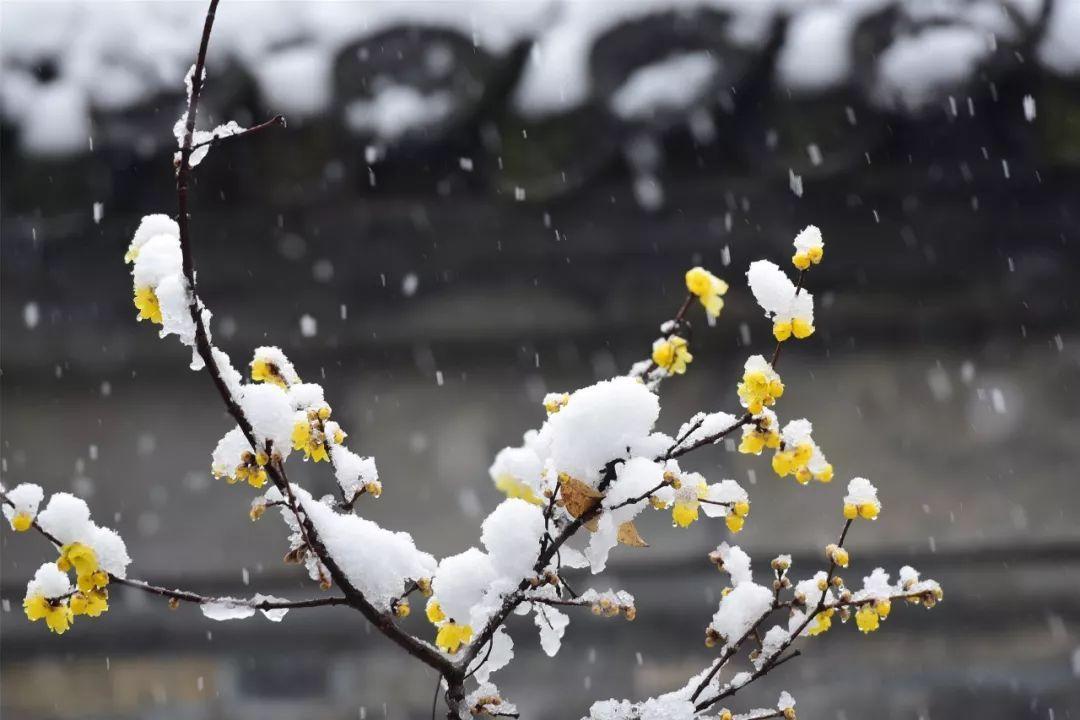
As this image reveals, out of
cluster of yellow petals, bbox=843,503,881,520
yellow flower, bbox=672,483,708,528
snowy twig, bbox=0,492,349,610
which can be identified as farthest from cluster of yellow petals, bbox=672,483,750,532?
snowy twig, bbox=0,492,349,610

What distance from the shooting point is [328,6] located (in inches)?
78.4

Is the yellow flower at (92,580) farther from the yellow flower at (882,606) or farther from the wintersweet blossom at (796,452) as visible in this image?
the yellow flower at (882,606)

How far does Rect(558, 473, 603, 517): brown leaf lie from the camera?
0.89 m

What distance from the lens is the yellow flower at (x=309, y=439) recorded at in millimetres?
883

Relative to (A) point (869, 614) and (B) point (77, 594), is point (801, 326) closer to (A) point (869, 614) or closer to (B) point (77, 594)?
(A) point (869, 614)

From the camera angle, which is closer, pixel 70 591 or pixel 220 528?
pixel 70 591

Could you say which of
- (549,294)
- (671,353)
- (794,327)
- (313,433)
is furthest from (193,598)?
(549,294)

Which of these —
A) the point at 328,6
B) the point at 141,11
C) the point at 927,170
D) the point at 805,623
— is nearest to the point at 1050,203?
the point at 927,170

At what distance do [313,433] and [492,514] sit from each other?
Result: 0.19 meters

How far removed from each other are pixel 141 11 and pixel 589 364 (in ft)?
4.12

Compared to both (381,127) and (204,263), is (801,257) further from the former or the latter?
(204,263)

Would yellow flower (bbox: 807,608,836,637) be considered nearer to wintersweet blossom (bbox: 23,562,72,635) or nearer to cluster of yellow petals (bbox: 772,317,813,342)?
cluster of yellow petals (bbox: 772,317,813,342)

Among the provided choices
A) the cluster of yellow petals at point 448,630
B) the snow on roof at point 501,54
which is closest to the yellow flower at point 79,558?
the cluster of yellow petals at point 448,630

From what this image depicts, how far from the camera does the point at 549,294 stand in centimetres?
212
